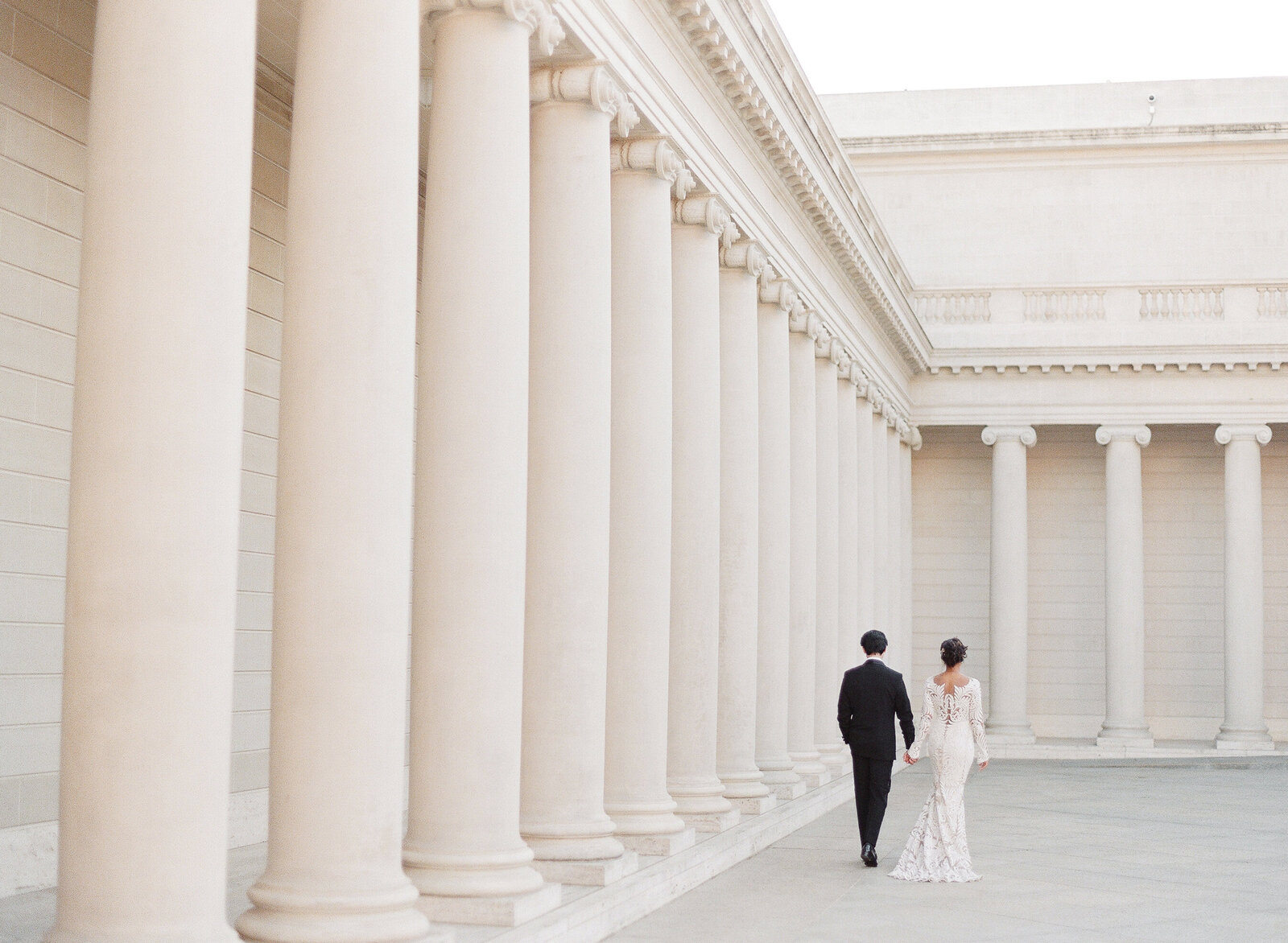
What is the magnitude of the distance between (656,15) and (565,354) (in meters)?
6.29

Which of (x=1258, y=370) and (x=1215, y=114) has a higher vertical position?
(x=1215, y=114)

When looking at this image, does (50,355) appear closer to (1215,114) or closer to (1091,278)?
(1091,278)

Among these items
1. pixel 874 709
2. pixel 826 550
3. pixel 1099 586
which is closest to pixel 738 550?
pixel 874 709

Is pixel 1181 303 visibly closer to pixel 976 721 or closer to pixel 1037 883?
pixel 976 721

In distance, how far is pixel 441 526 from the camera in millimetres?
16047

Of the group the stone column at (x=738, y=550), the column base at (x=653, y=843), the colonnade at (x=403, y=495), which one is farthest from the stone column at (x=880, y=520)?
the column base at (x=653, y=843)

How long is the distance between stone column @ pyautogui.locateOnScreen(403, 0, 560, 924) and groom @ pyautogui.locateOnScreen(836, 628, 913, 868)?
9.11 m

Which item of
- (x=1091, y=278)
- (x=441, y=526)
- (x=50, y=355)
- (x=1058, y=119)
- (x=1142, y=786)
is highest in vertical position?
(x=1058, y=119)

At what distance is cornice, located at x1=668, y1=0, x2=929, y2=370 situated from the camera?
80.1 feet

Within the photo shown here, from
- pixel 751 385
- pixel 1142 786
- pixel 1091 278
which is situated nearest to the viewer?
pixel 751 385

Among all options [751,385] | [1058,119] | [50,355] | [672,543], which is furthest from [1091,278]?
[50,355]

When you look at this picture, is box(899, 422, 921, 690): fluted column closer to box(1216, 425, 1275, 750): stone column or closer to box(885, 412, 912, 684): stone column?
box(885, 412, 912, 684): stone column

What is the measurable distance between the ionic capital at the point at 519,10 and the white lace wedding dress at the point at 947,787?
37.4ft

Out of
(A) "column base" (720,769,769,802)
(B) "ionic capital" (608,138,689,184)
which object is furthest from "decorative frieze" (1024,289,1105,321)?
(B) "ionic capital" (608,138,689,184)
